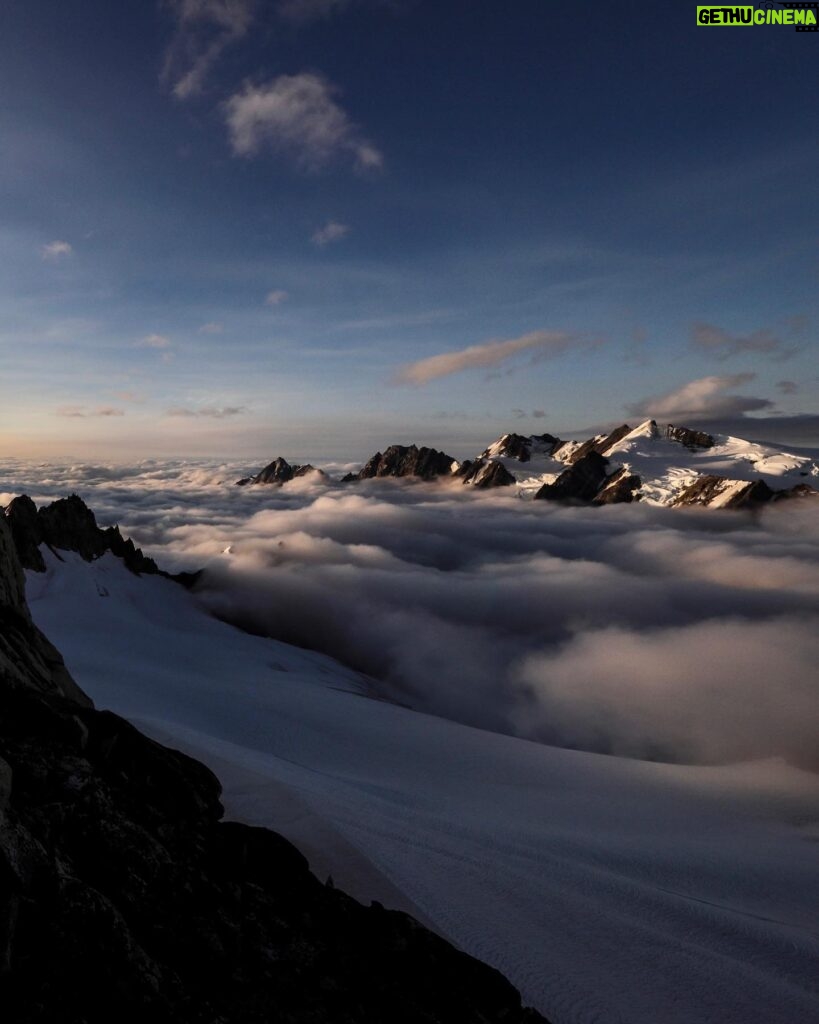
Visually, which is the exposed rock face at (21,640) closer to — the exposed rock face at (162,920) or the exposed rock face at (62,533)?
the exposed rock face at (162,920)

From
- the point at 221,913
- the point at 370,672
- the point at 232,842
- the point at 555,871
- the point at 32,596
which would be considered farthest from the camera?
the point at 370,672

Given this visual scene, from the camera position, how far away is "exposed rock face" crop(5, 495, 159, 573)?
12712 cm

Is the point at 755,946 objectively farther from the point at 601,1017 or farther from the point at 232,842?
the point at 232,842

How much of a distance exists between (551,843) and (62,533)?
5898 inches

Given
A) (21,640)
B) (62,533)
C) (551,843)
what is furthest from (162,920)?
(62,533)

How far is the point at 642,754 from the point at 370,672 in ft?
282

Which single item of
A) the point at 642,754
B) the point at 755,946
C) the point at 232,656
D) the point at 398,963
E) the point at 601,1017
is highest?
the point at 398,963

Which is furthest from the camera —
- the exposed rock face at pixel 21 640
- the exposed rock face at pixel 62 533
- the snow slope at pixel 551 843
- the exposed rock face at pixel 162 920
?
the exposed rock face at pixel 62 533

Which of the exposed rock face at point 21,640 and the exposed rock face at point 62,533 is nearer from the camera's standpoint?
the exposed rock face at point 21,640

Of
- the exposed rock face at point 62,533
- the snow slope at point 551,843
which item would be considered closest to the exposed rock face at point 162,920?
the snow slope at point 551,843

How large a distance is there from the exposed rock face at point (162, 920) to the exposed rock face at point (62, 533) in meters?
134

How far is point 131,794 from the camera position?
1217 cm

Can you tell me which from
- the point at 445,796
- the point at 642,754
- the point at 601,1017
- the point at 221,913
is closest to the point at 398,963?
the point at 221,913

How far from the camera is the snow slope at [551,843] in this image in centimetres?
1461
